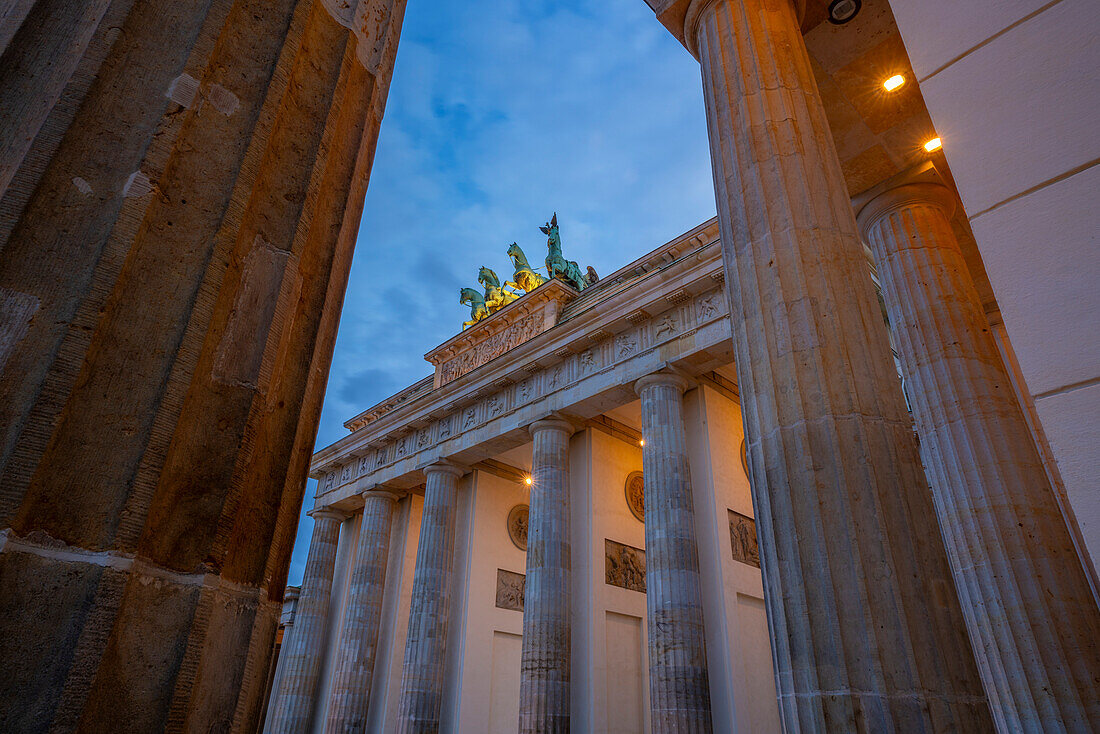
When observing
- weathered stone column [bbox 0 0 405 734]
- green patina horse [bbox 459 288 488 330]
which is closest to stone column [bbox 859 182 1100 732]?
weathered stone column [bbox 0 0 405 734]

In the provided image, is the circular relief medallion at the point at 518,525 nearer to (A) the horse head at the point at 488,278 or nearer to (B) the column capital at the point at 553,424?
(B) the column capital at the point at 553,424

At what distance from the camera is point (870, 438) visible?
162 inches

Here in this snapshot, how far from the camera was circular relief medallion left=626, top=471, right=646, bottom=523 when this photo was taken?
759 inches

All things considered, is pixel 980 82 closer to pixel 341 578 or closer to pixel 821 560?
pixel 821 560

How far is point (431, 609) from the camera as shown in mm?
18938

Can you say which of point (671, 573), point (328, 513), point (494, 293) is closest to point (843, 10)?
point (671, 573)

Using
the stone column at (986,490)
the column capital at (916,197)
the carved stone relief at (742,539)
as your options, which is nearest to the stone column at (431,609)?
the carved stone relief at (742,539)

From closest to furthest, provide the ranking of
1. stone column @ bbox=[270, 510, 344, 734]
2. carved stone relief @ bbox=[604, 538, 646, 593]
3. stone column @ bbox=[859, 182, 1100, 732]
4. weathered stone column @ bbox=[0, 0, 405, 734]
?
weathered stone column @ bbox=[0, 0, 405, 734]
stone column @ bbox=[859, 182, 1100, 732]
carved stone relief @ bbox=[604, 538, 646, 593]
stone column @ bbox=[270, 510, 344, 734]

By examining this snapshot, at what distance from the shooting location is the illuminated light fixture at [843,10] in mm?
6858

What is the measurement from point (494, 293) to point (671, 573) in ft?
49.7

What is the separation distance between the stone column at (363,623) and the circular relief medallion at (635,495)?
30.5ft

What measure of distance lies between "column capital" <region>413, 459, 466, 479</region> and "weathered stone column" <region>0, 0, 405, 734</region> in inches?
726

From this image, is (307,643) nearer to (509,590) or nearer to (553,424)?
(509,590)

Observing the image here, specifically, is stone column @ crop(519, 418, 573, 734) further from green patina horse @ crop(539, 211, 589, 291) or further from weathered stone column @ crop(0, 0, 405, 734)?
weathered stone column @ crop(0, 0, 405, 734)
